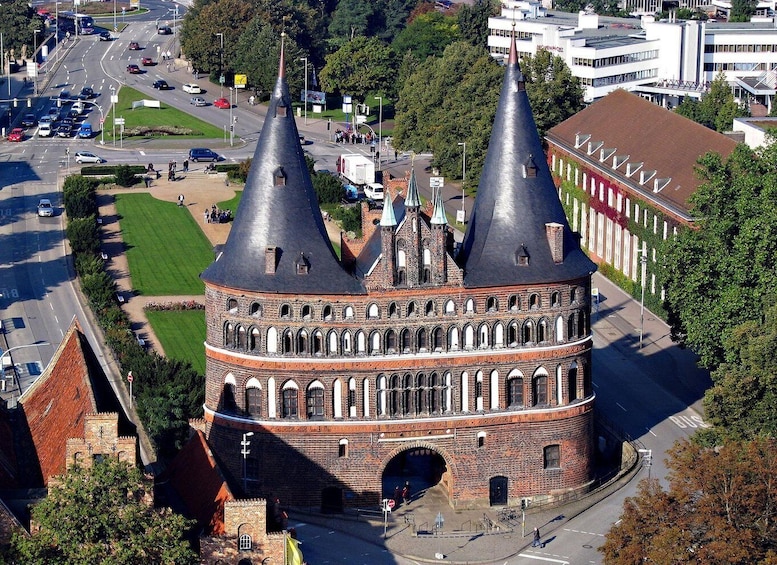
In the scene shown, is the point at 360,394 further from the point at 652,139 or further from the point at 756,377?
the point at 652,139

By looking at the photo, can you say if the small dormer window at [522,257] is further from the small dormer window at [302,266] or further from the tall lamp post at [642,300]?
the tall lamp post at [642,300]

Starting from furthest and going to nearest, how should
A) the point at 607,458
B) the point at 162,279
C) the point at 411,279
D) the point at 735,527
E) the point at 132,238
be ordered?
the point at 132,238, the point at 162,279, the point at 607,458, the point at 411,279, the point at 735,527

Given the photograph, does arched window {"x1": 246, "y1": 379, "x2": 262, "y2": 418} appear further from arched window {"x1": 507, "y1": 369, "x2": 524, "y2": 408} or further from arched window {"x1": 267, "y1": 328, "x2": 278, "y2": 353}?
arched window {"x1": 507, "y1": 369, "x2": 524, "y2": 408}

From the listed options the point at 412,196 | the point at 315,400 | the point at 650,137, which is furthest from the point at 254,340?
the point at 650,137

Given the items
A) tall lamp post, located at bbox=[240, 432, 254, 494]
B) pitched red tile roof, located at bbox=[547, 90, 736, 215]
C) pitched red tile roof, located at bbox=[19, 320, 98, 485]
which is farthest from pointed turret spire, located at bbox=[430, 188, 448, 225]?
pitched red tile roof, located at bbox=[547, 90, 736, 215]

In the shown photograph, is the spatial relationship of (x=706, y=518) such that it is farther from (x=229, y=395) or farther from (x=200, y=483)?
(x=229, y=395)

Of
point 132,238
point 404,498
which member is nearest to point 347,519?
point 404,498
